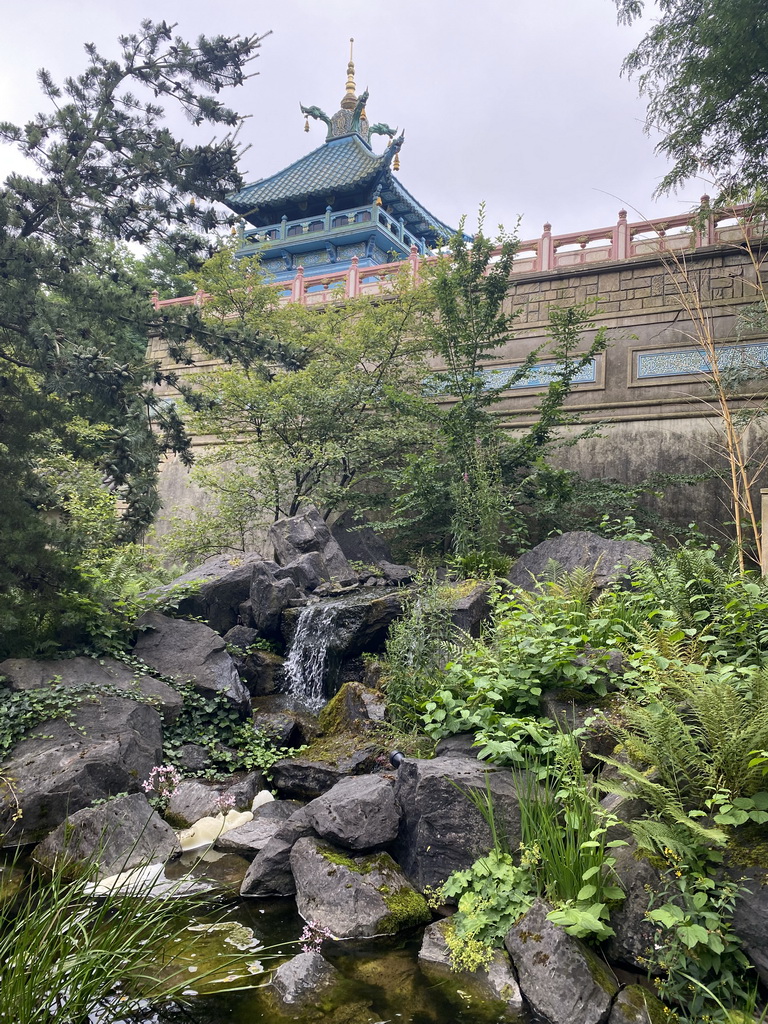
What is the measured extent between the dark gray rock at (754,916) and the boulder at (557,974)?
0.57 m

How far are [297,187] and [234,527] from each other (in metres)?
12.6

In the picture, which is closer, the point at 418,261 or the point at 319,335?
the point at 319,335

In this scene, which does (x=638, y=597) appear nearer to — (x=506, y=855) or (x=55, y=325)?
(x=506, y=855)

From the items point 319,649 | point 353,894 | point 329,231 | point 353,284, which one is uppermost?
point 329,231

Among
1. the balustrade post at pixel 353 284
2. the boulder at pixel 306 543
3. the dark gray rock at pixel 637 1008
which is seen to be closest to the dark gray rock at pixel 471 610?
the boulder at pixel 306 543

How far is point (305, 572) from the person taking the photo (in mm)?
8383

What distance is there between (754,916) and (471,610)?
3845 millimetres

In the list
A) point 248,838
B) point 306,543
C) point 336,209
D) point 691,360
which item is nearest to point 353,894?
point 248,838

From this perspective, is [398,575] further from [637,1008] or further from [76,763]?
[637,1008]

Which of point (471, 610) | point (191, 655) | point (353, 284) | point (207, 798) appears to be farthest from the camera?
point (353, 284)

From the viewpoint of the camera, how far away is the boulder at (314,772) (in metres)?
5.13

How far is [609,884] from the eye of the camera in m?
3.16

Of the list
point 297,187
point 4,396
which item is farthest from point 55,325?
point 297,187

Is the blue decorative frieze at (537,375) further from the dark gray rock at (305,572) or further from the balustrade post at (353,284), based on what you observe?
the dark gray rock at (305,572)
